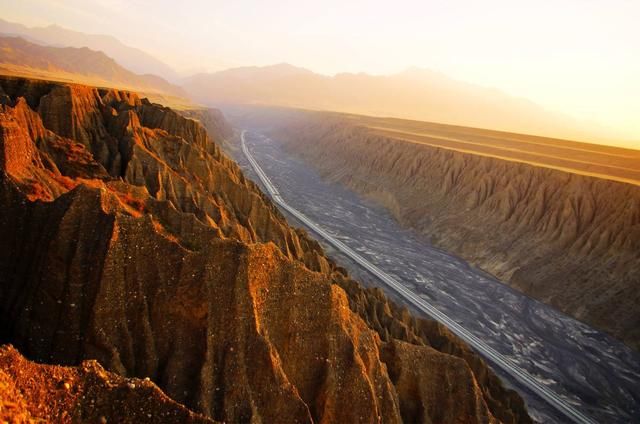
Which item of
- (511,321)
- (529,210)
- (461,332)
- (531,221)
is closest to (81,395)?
(461,332)

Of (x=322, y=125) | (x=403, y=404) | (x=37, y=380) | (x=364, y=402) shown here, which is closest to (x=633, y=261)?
(x=403, y=404)

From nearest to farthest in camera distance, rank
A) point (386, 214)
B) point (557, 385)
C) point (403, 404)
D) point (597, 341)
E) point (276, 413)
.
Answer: point (276, 413)
point (403, 404)
point (557, 385)
point (597, 341)
point (386, 214)

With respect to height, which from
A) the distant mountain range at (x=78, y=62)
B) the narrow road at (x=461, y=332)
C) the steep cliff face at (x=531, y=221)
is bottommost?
the narrow road at (x=461, y=332)

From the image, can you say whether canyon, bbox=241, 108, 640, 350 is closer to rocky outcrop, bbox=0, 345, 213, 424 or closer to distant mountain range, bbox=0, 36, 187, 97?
rocky outcrop, bbox=0, 345, 213, 424

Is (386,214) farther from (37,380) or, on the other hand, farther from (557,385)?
(37,380)

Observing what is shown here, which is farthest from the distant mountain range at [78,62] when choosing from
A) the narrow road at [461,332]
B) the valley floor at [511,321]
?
the valley floor at [511,321]

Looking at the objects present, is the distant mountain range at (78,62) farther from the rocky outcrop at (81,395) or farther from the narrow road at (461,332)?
the rocky outcrop at (81,395)

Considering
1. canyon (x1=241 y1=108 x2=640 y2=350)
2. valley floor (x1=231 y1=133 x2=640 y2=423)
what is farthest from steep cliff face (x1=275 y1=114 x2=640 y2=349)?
valley floor (x1=231 y1=133 x2=640 y2=423)
